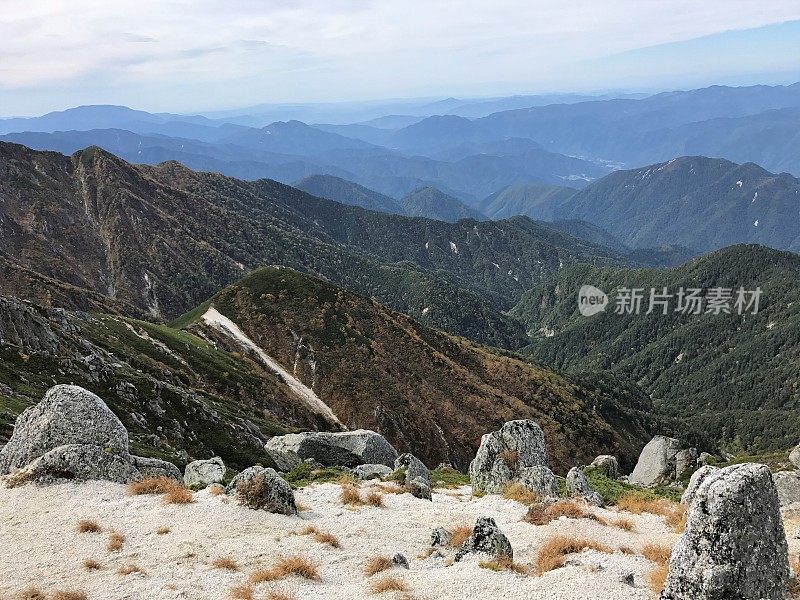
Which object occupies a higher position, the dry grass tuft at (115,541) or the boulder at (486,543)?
the dry grass tuft at (115,541)

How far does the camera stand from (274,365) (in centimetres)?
10631

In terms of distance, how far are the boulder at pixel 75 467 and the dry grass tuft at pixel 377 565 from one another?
1372 centimetres

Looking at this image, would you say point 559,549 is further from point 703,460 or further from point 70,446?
point 703,460

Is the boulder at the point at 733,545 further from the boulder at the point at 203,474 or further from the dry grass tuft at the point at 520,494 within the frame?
the boulder at the point at 203,474

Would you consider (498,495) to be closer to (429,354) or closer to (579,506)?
(579,506)

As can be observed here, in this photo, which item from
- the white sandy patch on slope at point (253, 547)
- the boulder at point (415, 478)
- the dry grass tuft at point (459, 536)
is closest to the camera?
the white sandy patch on slope at point (253, 547)

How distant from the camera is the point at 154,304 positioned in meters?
193

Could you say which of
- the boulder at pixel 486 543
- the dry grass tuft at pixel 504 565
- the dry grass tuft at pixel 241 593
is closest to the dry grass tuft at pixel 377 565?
the boulder at pixel 486 543

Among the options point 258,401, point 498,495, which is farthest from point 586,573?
point 258,401

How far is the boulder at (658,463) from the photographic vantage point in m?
85.9

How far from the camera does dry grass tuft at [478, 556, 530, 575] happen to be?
1822 centimetres

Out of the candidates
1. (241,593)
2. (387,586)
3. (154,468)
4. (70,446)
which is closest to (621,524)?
(387,586)

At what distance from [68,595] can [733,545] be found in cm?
1871

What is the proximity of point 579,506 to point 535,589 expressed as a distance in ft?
30.1
